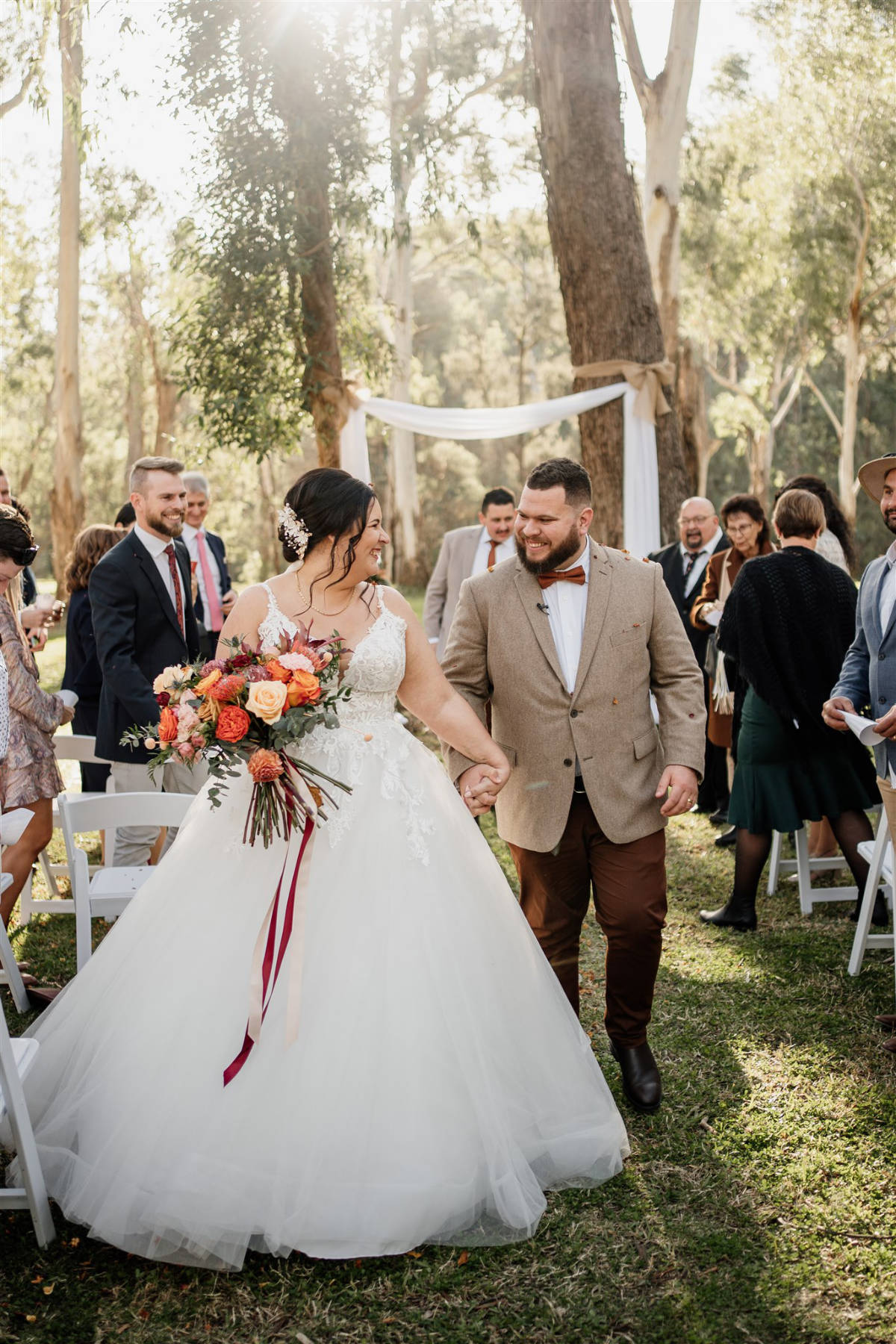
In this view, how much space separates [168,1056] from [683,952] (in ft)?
9.49

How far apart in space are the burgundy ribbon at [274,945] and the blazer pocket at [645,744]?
1099 mm

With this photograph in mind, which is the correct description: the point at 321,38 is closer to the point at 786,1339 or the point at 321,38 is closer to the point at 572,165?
the point at 572,165

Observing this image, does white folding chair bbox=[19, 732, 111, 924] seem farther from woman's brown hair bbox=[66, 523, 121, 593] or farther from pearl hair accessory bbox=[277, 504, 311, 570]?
pearl hair accessory bbox=[277, 504, 311, 570]

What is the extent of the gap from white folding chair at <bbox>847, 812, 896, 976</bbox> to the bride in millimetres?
1817

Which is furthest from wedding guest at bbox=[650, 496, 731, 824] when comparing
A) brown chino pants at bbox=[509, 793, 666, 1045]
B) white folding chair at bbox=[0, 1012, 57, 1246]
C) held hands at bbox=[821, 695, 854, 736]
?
white folding chair at bbox=[0, 1012, 57, 1246]

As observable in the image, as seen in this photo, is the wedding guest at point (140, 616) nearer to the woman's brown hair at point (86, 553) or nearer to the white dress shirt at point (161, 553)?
the white dress shirt at point (161, 553)

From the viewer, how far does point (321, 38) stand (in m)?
11.4

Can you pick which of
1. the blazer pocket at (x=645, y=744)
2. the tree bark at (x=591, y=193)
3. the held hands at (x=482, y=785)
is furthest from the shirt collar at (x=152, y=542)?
the tree bark at (x=591, y=193)

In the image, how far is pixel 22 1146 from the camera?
2.89 metres

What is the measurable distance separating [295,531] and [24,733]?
209cm

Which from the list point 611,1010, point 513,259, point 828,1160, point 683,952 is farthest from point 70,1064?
point 513,259

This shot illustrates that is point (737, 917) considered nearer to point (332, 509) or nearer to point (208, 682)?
point (332, 509)

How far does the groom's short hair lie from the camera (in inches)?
141

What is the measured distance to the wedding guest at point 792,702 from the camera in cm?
547
